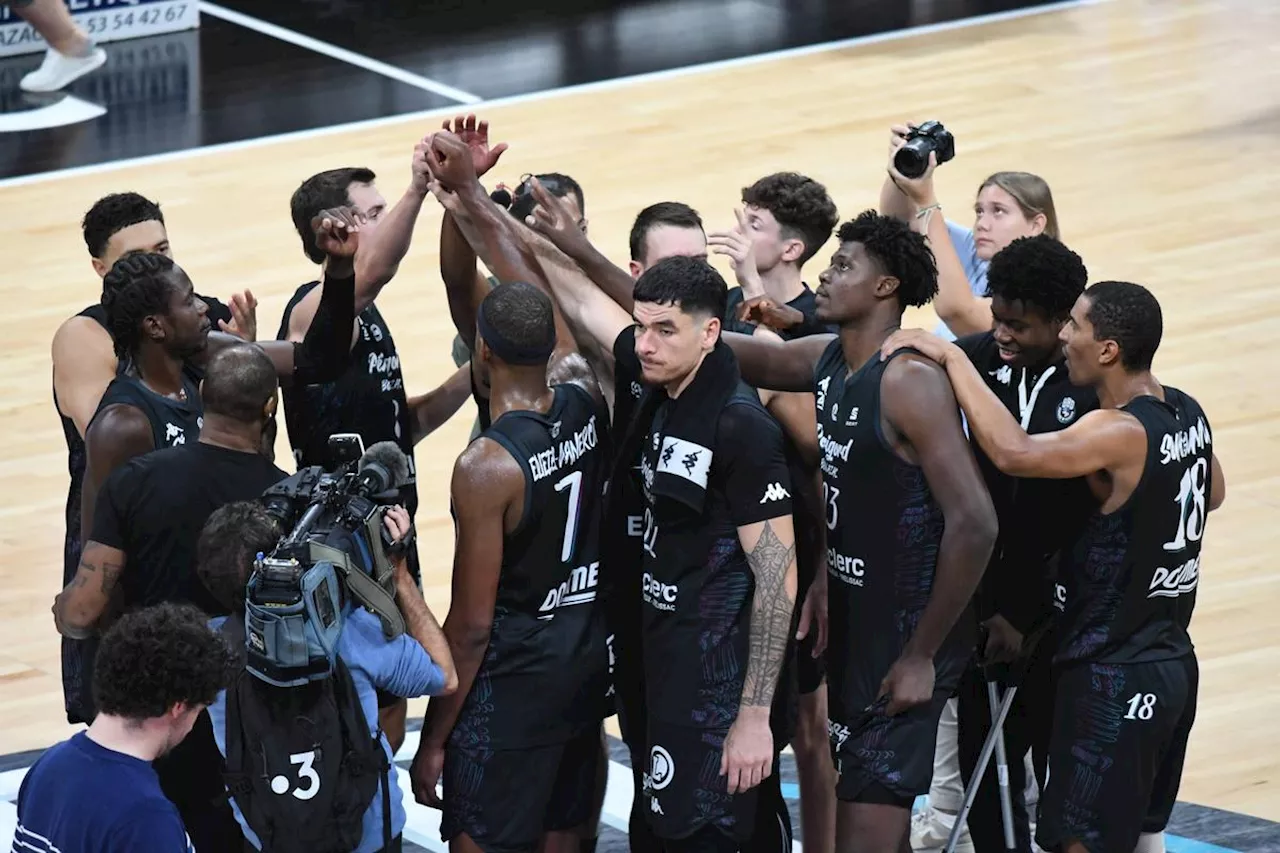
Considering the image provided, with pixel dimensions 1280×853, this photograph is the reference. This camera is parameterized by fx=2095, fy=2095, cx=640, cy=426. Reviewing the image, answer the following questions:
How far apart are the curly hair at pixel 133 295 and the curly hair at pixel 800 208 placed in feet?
5.82

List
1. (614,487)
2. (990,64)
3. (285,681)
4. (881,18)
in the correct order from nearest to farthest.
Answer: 1. (285,681)
2. (614,487)
3. (990,64)
4. (881,18)

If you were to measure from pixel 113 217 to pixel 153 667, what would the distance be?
2433mm

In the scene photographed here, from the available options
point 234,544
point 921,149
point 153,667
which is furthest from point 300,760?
point 921,149

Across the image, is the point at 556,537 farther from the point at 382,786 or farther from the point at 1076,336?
the point at 1076,336

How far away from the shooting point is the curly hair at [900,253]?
16.6 ft

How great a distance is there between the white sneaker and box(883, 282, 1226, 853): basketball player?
10.4 m

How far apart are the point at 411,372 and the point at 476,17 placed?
6889mm

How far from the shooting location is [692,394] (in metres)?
4.97

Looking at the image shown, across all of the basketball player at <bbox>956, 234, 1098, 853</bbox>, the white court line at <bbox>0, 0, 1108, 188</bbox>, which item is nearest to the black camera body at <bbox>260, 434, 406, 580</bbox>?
the basketball player at <bbox>956, 234, 1098, 853</bbox>

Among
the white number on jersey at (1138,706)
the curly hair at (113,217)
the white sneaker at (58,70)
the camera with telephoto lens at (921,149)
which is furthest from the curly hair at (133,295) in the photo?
the white sneaker at (58,70)

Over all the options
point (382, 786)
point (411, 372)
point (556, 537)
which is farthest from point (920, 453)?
point (411, 372)

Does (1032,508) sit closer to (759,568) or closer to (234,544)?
(759,568)

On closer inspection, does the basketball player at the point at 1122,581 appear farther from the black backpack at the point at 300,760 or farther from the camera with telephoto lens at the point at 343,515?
the black backpack at the point at 300,760

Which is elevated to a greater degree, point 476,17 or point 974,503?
point 974,503
